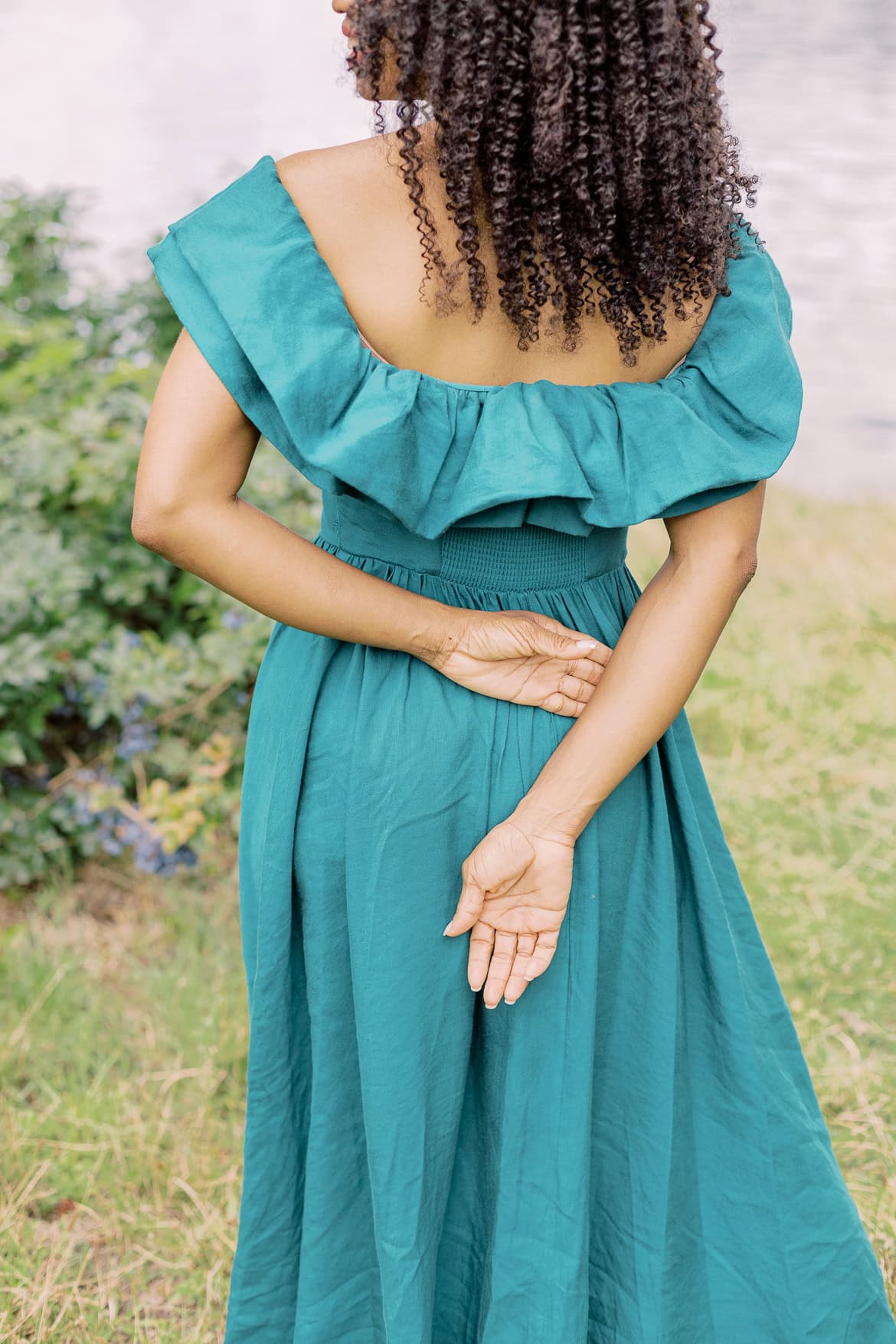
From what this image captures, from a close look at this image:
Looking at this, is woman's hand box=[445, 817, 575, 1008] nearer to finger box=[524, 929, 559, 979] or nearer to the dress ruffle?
finger box=[524, 929, 559, 979]

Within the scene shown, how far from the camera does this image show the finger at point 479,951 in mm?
1393

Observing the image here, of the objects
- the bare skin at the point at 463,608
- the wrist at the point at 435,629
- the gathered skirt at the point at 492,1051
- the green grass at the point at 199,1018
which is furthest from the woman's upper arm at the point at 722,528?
the green grass at the point at 199,1018

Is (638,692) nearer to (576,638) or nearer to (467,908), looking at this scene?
(576,638)

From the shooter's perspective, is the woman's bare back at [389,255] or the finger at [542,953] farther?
the finger at [542,953]

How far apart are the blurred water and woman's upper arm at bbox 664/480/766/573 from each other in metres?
4.39

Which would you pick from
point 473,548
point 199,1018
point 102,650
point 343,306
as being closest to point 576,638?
point 473,548

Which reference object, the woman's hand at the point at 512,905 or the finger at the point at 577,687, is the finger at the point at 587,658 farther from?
the woman's hand at the point at 512,905

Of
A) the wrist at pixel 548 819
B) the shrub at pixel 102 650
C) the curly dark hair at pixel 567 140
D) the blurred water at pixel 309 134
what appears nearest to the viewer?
the curly dark hair at pixel 567 140

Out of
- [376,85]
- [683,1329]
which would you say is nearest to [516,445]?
[376,85]

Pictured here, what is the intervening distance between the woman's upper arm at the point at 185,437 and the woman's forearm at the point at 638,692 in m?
0.45

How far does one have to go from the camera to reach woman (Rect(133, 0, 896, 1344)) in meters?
1.17

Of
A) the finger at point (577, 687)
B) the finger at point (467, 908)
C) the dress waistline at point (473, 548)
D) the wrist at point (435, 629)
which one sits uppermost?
the dress waistline at point (473, 548)

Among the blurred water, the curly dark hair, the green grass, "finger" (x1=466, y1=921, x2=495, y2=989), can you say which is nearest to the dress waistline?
the curly dark hair

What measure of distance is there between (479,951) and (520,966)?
5cm
